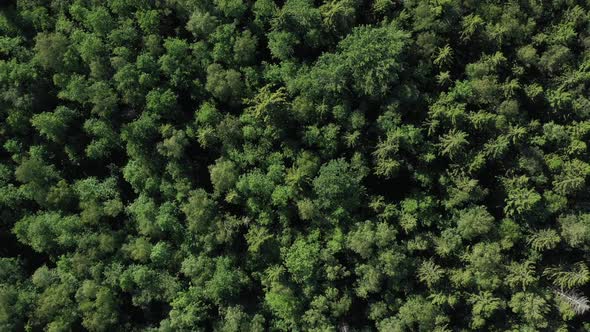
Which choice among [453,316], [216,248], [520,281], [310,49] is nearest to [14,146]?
[216,248]

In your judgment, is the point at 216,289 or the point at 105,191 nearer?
the point at 216,289

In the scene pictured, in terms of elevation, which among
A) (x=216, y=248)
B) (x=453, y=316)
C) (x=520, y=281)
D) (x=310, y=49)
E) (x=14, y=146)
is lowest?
(x=453, y=316)

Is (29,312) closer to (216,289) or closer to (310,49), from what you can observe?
(216,289)

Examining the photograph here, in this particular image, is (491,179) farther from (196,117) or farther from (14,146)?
(14,146)

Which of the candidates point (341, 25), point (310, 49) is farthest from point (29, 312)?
point (341, 25)

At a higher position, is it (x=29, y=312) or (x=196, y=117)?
(x=196, y=117)

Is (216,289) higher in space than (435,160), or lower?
lower
